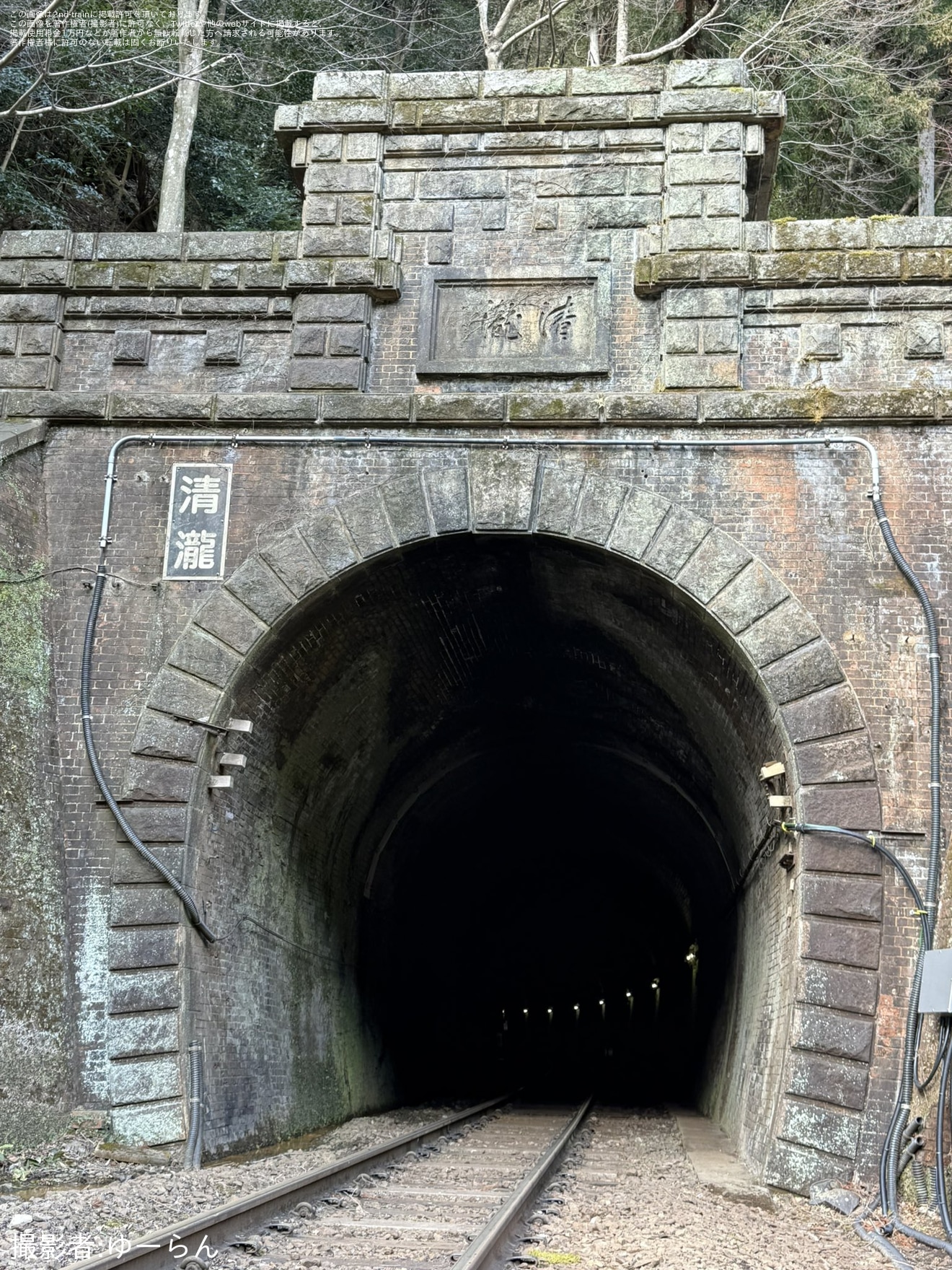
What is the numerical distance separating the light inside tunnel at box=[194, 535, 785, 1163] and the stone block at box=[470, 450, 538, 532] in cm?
25

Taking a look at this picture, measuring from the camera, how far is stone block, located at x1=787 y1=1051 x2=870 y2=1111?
8.61m

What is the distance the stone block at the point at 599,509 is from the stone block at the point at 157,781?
11.7ft

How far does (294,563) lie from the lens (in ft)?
33.4

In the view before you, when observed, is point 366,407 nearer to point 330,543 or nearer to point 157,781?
point 330,543

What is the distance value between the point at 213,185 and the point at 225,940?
15.0m

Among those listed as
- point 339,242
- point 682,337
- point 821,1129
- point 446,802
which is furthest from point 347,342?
point 446,802

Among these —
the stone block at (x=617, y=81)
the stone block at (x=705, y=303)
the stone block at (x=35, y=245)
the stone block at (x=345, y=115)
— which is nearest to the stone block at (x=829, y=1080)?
the stone block at (x=705, y=303)

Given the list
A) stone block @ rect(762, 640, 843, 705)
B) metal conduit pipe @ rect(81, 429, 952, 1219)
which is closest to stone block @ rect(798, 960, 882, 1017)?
metal conduit pipe @ rect(81, 429, 952, 1219)

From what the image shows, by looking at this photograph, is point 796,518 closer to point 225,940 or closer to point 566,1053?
point 225,940

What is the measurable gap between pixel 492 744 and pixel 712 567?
645 centimetres

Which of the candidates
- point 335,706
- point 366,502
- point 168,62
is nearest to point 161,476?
point 366,502

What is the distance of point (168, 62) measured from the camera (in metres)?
19.0

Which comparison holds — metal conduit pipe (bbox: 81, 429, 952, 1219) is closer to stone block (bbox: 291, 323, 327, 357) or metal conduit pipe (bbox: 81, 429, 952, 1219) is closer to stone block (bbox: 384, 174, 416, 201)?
stone block (bbox: 291, 323, 327, 357)

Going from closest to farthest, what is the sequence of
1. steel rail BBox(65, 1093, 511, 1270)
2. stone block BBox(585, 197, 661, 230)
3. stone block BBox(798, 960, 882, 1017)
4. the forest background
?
steel rail BBox(65, 1093, 511, 1270)
stone block BBox(798, 960, 882, 1017)
stone block BBox(585, 197, 661, 230)
the forest background
